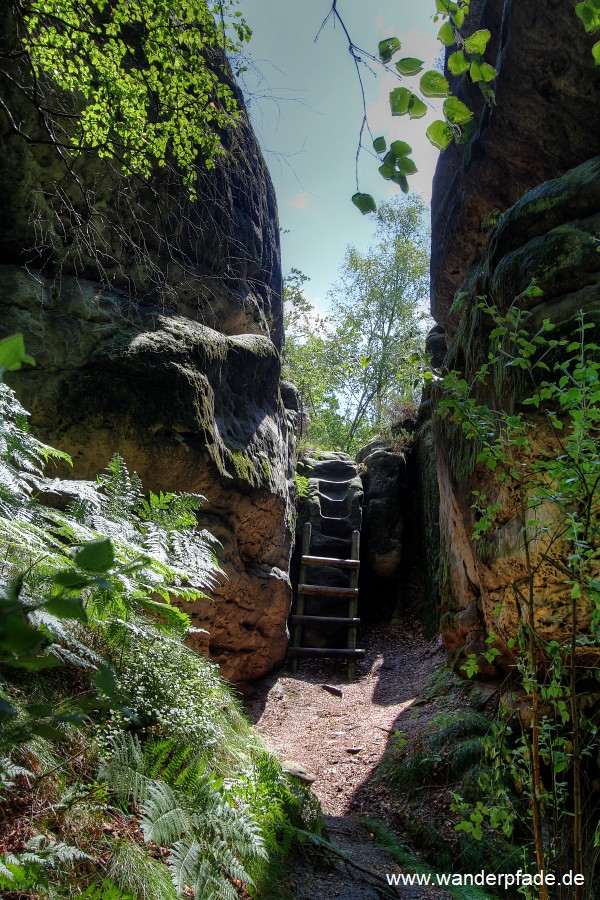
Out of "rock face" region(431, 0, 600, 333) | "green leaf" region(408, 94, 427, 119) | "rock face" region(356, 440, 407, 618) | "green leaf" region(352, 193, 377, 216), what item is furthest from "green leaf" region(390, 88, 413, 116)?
"rock face" region(356, 440, 407, 618)

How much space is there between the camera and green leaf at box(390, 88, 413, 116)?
1.50 m

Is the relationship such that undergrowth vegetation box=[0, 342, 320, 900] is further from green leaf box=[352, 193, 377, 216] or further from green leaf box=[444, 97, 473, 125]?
green leaf box=[444, 97, 473, 125]

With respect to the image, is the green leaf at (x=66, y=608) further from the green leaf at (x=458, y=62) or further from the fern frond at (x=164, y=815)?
the fern frond at (x=164, y=815)

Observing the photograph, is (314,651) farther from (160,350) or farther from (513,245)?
(513,245)

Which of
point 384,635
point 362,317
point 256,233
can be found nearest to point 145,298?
point 256,233

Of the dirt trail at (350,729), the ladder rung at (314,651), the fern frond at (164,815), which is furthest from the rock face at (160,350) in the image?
the fern frond at (164,815)

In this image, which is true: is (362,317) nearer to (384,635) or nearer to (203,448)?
(384,635)

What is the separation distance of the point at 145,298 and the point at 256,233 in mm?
2743

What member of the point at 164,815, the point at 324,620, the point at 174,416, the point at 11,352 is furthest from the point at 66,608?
the point at 324,620

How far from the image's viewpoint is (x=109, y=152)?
451 cm

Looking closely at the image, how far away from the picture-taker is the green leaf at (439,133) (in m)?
1.57

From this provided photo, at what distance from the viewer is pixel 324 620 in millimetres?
9156

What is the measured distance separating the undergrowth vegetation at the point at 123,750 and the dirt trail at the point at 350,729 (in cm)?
48

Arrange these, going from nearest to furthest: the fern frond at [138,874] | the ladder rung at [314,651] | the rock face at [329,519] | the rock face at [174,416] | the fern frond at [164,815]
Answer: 1. the fern frond at [138,874]
2. the fern frond at [164,815]
3. the rock face at [174,416]
4. the ladder rung at [314,651]
5. the rock face at [329,519]
